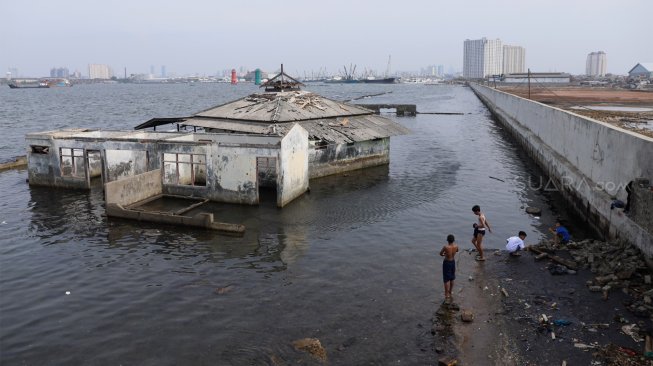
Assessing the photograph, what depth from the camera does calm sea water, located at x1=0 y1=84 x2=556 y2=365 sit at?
1344cm

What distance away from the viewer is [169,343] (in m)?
13.5

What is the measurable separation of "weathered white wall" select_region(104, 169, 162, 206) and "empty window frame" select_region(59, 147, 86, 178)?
20.7 ft

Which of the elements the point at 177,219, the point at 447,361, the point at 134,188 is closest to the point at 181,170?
the point at 134,188

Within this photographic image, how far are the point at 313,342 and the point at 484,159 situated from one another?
33565mm

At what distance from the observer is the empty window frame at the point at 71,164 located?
30.7m

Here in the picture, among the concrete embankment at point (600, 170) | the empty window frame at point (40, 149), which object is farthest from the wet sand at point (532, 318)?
the empty window frame at point (40, 149)

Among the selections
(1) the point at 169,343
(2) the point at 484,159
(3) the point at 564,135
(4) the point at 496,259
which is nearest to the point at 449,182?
(3) the point at 564,135

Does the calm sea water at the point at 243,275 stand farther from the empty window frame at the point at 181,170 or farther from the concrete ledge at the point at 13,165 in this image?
the concrete ledge at the point at 13,165

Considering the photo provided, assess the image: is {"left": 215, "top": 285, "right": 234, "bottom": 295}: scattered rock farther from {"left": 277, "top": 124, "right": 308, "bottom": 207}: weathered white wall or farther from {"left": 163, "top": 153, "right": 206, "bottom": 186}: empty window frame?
{"left": 163, "top": 153, "right": 206, "bottom": 186}: empty window frame

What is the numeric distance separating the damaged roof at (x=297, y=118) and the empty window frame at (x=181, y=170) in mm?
4240

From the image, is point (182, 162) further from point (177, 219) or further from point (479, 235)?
point (479, 235)

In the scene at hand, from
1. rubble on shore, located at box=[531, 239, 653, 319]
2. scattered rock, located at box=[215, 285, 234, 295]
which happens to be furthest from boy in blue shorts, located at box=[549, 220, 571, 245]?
scattered rock, located at box=[215, 285, 234, 295]

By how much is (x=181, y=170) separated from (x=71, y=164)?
25.5 ft

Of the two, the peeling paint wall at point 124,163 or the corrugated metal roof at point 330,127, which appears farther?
the corrugated metal roof at point 330,127
